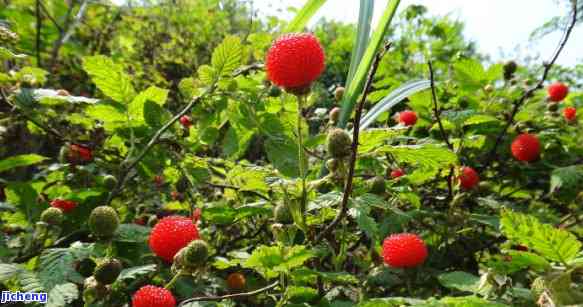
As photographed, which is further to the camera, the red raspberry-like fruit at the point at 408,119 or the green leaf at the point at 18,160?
the red raspberry-like fruit at the point at 408,119

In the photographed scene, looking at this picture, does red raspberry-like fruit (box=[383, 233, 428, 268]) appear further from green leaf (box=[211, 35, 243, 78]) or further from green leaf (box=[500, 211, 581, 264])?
green leaf (box=[211, 35, 243, 78])

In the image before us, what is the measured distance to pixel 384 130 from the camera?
1035 mm

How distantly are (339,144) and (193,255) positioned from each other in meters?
0.39

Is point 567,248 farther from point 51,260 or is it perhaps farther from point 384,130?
point 51,260

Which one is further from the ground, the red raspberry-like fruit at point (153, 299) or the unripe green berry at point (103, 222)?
the unripe green berry at point (103, 222)

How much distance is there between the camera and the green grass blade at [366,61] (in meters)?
0.89

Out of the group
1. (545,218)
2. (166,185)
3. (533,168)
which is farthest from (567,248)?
(166,185)

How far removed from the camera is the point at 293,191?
0.97 meters

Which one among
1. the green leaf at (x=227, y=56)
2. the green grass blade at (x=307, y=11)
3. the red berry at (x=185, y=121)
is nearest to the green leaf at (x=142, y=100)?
the green leaf at (x=227, y=56)

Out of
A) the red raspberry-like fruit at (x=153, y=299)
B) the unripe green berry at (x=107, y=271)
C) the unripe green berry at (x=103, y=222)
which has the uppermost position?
the unripe green berry at (x=103, y=222)

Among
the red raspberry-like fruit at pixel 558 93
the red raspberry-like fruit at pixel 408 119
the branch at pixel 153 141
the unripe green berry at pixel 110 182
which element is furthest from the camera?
the red raspberry-like fruit at pixel 558 93

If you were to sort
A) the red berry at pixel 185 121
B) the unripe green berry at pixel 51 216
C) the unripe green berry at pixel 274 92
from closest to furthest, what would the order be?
the unripe green berry at pixel 51 216, the unripe green berry at pixel 274 92, the red berry at pixel 185 121

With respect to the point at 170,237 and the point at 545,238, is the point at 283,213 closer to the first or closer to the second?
the point at 170,237

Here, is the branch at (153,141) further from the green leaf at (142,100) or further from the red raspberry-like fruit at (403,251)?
the red raspberry-like fruit at (403,251)
